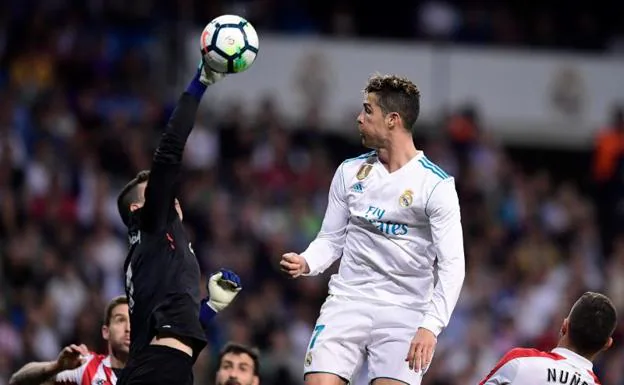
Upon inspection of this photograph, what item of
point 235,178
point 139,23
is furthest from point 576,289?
point 139,23

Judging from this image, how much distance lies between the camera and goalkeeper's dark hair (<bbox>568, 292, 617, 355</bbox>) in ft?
25.2

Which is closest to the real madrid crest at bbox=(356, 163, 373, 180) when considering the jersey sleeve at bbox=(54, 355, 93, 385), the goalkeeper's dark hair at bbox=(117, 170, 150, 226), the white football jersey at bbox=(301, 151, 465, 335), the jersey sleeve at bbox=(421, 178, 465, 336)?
the white football jersey at bbox=(301, 151, 465, 335)

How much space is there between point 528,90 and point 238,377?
13.8 metres

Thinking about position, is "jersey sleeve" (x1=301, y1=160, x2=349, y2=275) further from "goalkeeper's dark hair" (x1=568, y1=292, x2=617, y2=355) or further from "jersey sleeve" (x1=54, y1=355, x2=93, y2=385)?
"jersey sleeve" (x1=54, y1=355, x2=93, y2=385)

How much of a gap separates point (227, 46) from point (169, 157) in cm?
68

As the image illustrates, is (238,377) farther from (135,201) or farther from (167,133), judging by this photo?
(167,133)

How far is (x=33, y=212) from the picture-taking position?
15398mm

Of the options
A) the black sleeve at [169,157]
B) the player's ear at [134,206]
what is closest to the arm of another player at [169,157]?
the black sleeve at [169,157]

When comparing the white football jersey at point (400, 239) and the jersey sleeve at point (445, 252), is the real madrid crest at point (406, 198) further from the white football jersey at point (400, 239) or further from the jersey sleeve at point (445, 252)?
the jersey sleeve at point (445, 252)

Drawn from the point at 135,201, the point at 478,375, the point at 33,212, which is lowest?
the point at 478,375

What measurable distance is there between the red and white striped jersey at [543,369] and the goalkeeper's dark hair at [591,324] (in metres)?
0.08

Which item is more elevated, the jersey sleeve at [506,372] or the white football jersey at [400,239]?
the white football jersey at [400,239]

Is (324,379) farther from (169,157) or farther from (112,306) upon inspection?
(112,306)

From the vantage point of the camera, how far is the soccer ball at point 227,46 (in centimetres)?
756
